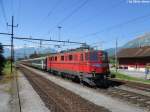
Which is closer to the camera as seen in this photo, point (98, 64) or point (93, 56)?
point (98, 64)

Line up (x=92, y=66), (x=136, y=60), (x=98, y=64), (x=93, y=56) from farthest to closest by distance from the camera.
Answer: (x=136, y=60)
(x=93, y=56)
(x=98, y=64)
(x=92, y=66)

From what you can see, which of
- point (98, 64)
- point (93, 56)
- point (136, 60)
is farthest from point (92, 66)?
point (136, 60)

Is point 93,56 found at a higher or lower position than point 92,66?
higher

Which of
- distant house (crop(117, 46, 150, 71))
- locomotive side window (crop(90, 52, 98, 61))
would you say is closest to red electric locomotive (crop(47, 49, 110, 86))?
locomotive side window (crop(90, 52, 98, 61))

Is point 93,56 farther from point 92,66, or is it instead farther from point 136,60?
point 136,60

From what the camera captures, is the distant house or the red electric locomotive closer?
the red electric locomotive

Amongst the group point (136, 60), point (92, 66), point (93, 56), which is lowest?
point (92, 66)

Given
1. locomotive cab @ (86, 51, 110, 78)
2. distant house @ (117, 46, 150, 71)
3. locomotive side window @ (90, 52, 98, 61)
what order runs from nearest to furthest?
1. locomotive cab @ (86, 51, 110, 78)
2. locomotive side window @ (90, 52, 98, 61)
3. distant house @ (117, 46, 150, 71)

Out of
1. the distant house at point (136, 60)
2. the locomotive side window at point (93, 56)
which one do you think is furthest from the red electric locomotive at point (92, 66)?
the distant house at point (136, 60)

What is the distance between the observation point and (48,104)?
1420cm

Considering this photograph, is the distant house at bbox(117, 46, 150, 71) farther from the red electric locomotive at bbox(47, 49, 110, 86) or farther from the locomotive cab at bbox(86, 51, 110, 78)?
the locomotive cab at bbox(86, 51, 110, 78)

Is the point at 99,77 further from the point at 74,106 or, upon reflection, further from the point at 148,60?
the point at 148,60

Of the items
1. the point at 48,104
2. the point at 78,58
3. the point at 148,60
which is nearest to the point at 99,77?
the point at 78,58

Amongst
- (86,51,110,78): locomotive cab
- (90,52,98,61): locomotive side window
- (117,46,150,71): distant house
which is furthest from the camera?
(117,46,150,71): distant house
